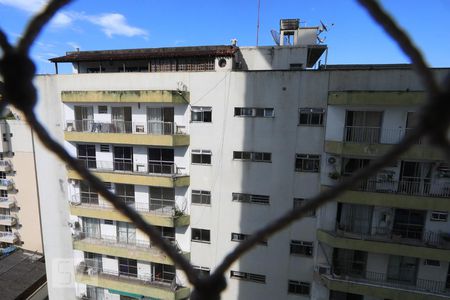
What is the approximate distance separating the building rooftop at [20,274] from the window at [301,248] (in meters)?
17.1

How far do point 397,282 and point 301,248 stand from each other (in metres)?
3.58

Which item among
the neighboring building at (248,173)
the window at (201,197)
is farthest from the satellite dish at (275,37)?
the window at (201,197)

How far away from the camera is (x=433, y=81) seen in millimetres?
717

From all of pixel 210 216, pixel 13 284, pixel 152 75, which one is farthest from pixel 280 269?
pixel 13 284

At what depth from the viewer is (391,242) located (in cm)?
898

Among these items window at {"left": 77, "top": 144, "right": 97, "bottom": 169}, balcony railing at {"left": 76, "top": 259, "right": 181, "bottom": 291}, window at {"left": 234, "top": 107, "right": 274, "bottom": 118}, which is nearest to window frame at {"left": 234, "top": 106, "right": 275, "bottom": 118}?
window at {"left": 234, "top": 107, "right": 274, "bottom": 118}

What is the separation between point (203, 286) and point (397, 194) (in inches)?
386

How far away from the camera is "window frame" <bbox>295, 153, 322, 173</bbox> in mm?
9789

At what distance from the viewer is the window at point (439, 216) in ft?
29.1

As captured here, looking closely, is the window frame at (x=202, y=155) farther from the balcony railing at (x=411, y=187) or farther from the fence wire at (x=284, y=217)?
the fence wire at (x=284, y=217)

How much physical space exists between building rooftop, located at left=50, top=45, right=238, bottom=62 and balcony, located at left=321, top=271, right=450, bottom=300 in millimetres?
9822

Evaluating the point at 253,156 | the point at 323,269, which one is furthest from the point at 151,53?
the point at 323,269

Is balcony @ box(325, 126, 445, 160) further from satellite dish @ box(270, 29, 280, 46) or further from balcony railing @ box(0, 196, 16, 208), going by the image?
balcony railing @ box(0, 196, 16, 208)

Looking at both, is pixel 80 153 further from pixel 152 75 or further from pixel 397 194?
pixel 397 194
